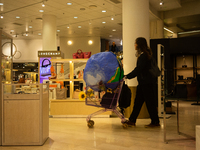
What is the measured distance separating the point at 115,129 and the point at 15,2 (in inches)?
277

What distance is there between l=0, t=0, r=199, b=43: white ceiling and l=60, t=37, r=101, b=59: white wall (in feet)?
4.08

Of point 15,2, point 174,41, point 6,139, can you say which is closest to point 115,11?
point 174,41

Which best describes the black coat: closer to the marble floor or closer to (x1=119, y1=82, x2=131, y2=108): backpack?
(x1=119, y1=82, x2=131, y2=108): backpack

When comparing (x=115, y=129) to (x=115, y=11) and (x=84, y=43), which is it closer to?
(x=115, y=11)

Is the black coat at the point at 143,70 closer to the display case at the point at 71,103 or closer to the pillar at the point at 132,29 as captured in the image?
the pillar at the point at 132,29

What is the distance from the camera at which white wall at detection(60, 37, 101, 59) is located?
55.2ft

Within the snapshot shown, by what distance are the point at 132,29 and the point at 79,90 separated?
198 centimetres

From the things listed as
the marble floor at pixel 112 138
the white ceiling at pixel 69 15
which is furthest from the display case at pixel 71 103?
the white ceiling at pixel 69 15

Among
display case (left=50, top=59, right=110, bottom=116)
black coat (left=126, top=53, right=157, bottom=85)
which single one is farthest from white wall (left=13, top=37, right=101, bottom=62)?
black coat (left=126, top=53, right=157, bottom=85)

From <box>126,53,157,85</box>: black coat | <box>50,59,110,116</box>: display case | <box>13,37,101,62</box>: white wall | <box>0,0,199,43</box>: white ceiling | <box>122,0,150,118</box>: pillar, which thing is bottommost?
<box>50,59,110,116</box>: display case

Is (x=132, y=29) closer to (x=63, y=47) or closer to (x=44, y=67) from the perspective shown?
(x=44, y=67)

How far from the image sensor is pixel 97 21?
1244 cm

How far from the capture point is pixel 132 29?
5.53 metres

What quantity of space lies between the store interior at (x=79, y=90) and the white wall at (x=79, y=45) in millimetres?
1907
